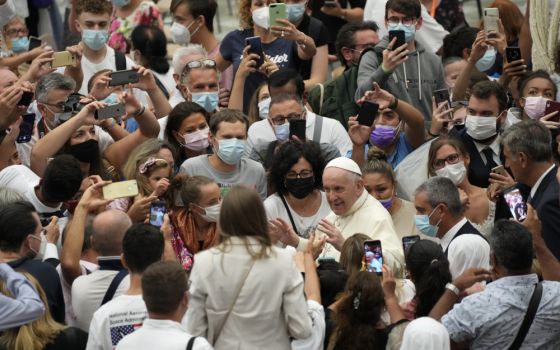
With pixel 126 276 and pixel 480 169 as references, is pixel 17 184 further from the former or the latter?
pixel 480 169

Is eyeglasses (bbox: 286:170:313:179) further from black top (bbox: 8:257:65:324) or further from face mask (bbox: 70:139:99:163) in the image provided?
black top (bbox: 8:257:65:324)

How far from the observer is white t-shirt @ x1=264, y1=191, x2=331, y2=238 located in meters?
10.6

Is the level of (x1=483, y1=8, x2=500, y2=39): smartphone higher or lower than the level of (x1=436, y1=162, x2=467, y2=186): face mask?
higher

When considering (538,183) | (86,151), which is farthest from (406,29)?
(86,151)

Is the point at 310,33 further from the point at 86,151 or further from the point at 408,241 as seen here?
the point at 408,241

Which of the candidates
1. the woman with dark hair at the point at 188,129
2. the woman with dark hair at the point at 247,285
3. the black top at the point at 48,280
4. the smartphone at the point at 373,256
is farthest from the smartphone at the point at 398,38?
the woman with dark hair at the point at 247,285

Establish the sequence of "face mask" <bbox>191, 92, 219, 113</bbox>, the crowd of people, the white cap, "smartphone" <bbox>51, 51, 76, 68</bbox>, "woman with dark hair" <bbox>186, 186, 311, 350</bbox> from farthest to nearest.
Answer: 1. "face mask" <bbox>191, 92, 219, 113</bbox>
2. "smartphone" <bbox>51, 51, 76, 68</bbox>
3. the white cap
4. the crowd of people
5. "woman with dark hair" <bbox>186, 186, 311, 350</bbox>

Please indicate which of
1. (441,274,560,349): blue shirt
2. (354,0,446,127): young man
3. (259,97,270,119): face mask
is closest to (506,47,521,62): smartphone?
(354,0,446,127): young man

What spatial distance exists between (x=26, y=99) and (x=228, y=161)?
1.69m

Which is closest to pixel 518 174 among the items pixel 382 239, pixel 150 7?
pixel 382 239

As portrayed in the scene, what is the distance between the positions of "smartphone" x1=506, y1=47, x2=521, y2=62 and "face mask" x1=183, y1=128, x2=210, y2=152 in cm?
277

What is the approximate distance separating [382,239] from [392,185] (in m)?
0.92

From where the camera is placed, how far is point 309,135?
11594 mm

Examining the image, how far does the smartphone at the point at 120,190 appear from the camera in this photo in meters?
9.92
